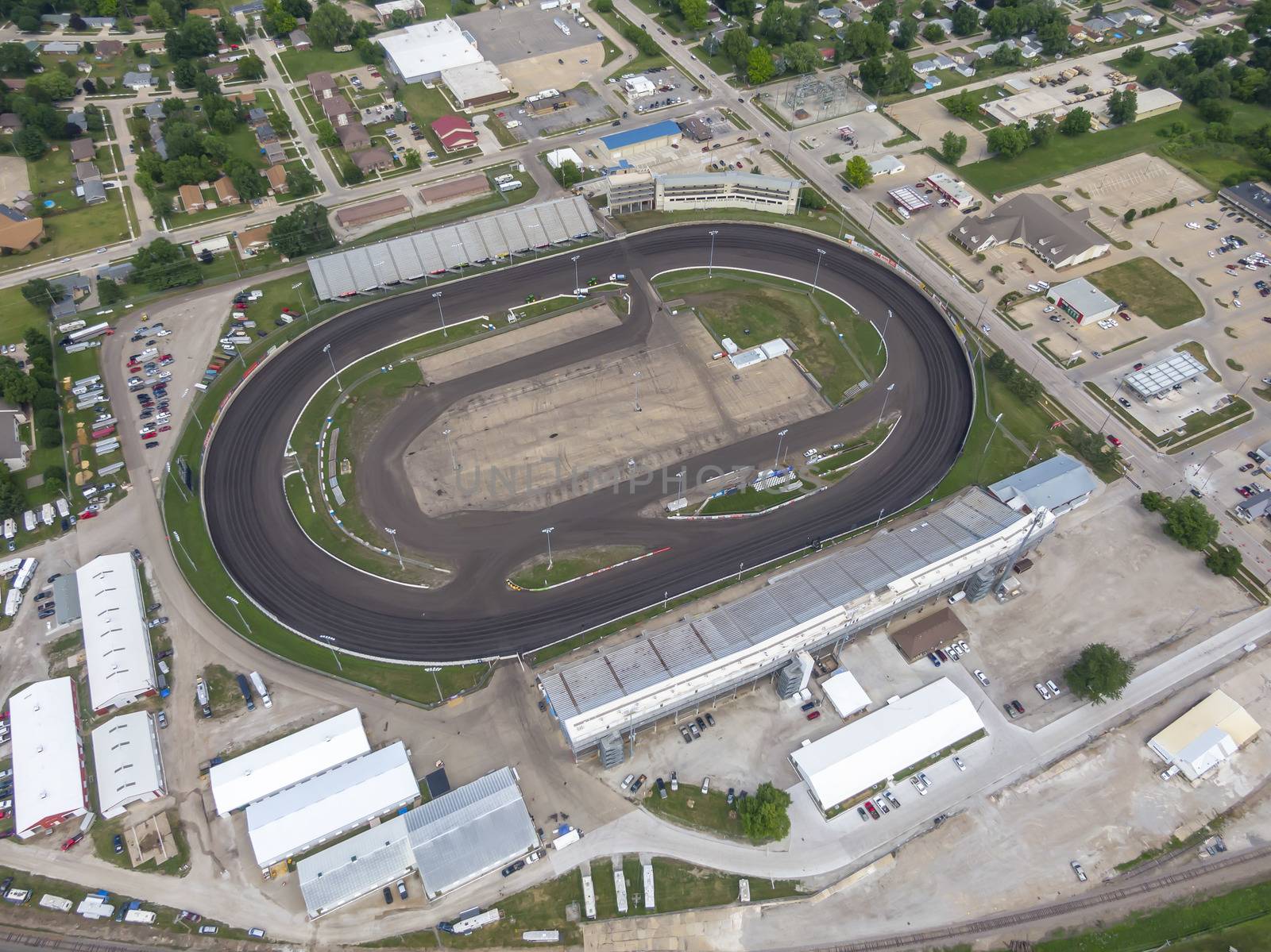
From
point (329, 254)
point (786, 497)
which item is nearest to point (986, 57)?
point (786, 497)

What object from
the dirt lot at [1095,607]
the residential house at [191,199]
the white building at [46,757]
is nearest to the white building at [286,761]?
the white building at [46,757]

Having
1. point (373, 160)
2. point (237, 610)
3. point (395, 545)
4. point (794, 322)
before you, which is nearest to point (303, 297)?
point (373, 160)

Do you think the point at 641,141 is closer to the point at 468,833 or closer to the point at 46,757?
the point at 468,833

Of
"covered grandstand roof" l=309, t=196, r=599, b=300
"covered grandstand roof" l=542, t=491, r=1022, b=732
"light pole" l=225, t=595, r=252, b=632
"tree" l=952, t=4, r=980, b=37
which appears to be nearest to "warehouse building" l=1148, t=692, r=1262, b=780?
"covered grandstand roof" l=542, t=491, r=1022, b=732

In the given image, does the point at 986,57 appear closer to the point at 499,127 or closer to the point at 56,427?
the point at 499,127

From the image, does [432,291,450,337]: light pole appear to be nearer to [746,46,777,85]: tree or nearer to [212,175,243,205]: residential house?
[212,175,243,205]: residential house

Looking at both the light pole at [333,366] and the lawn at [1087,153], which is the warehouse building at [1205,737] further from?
the light pole at [333,366]

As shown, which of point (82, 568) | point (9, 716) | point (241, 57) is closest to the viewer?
point (9, 716)

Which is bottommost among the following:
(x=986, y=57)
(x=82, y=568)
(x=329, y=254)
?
(x=82, y=568)
